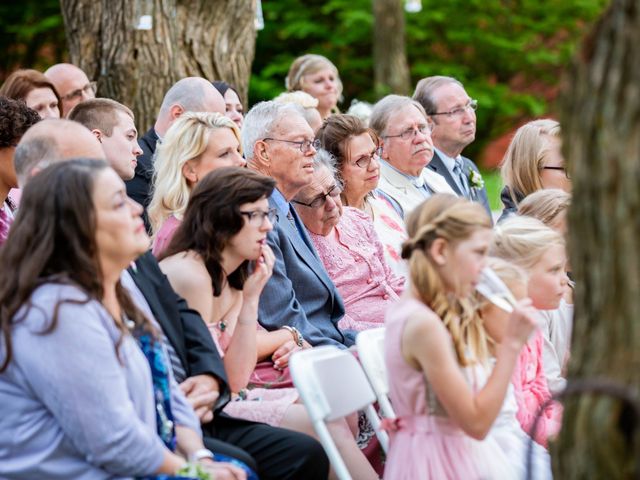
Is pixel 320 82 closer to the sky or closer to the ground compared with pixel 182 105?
closer to the ground

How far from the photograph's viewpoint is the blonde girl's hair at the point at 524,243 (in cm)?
474

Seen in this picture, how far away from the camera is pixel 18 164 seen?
4.14 meters

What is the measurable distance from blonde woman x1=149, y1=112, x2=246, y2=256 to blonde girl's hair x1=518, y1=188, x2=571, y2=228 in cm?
152

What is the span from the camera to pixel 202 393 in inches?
164

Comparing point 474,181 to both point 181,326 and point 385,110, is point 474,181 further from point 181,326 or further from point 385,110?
point 181,326

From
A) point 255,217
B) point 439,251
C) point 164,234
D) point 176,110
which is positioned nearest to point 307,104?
point 176,110

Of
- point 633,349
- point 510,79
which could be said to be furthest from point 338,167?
point 510,79

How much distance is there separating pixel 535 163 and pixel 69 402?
14.4ft

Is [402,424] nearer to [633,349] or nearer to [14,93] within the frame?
[633,349]

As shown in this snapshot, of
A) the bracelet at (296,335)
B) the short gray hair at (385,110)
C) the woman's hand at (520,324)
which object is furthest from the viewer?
the short gray hair at (385,110)

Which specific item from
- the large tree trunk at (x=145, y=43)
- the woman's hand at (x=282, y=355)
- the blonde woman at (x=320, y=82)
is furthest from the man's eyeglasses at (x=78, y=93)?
the woman's hand at (x=282, y=355)

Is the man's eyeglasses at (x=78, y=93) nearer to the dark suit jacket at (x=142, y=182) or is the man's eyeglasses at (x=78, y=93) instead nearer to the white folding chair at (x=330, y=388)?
the dark suit jacket at (x=142, y=182)

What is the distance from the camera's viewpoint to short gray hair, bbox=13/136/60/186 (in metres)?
4.09

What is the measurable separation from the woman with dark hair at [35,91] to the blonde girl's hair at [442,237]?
12.0 feet
